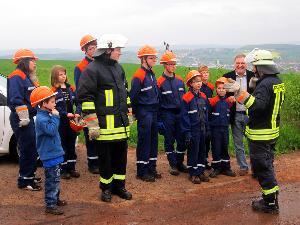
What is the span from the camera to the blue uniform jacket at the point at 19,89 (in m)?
6.41

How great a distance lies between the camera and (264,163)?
599 cm

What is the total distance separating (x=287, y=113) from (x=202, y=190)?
6064 mm

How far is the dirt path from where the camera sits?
18.7 feet

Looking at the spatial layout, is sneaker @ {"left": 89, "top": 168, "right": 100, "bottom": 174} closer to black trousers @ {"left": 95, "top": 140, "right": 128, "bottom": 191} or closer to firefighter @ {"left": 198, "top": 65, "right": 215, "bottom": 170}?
black trousers @ {"left": 95, "top": 140, "right": 128, "bottom": 191}

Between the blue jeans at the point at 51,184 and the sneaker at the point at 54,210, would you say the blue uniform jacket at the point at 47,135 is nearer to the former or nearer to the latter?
the blue jeans at the point at 51,184

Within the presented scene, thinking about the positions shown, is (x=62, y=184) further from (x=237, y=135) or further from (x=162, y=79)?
(x=237, y=135)

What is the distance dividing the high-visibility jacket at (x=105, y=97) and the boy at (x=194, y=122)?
1337 millimetres

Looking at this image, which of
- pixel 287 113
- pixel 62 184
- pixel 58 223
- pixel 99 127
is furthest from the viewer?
pixel 287 113

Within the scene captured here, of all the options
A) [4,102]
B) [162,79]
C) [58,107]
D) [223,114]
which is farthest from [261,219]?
[4,102]

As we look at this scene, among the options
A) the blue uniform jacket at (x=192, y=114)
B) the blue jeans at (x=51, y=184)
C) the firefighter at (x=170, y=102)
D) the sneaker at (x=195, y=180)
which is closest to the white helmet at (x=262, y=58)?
the blue uniform jacket at (x=192, y=114)

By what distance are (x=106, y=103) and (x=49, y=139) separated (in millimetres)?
939

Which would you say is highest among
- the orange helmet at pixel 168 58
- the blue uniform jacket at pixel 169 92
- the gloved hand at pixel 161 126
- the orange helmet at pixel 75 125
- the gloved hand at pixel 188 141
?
the orange helmet at pixel 168 58

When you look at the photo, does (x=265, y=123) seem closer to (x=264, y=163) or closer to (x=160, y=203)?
(x=264, y=163)

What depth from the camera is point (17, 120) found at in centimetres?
669
